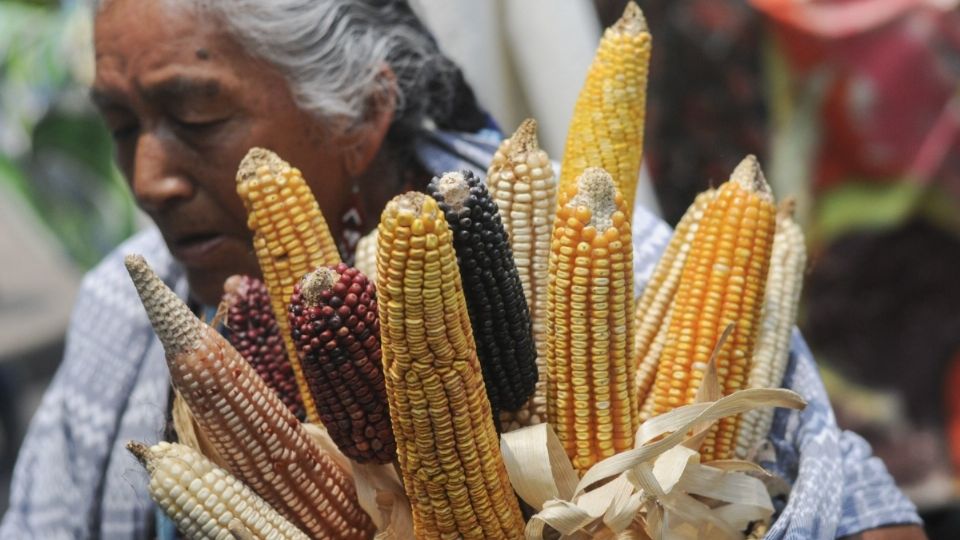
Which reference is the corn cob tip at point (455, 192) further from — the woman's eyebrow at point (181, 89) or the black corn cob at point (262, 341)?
the woman's eyebrow at point (181, 89)

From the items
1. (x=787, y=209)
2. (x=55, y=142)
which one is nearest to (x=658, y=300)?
(x=787, y=209)

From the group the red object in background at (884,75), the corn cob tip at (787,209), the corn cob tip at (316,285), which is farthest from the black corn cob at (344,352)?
the red object in background at (884,75)

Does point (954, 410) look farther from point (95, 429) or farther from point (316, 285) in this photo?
point (316, 285)

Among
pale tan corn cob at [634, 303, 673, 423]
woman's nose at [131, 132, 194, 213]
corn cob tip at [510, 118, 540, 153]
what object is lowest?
pale tan corn cob at [634, 303, 673, 423]

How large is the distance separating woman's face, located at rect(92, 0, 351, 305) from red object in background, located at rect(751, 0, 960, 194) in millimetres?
1739

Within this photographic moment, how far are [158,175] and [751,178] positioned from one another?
2.32 feet

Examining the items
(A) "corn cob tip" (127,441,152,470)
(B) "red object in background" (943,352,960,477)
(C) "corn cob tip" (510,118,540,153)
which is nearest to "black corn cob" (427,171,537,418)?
(C) "corn cob tip" (510,118,540,153)

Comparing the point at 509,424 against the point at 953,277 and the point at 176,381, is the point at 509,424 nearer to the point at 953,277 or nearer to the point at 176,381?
the point at 176,381

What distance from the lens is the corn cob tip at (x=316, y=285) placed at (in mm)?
1039

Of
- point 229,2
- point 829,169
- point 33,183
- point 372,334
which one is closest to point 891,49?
point 829,169

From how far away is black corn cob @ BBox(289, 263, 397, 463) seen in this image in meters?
1.04

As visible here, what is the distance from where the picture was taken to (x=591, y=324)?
1.09 metres

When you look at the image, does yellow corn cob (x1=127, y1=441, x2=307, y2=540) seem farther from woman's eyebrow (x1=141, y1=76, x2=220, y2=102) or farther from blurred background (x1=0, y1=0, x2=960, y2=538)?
blurred background (x1=0, y1=0, x2=960, y2=538)

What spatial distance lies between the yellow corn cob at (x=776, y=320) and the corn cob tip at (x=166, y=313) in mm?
601
